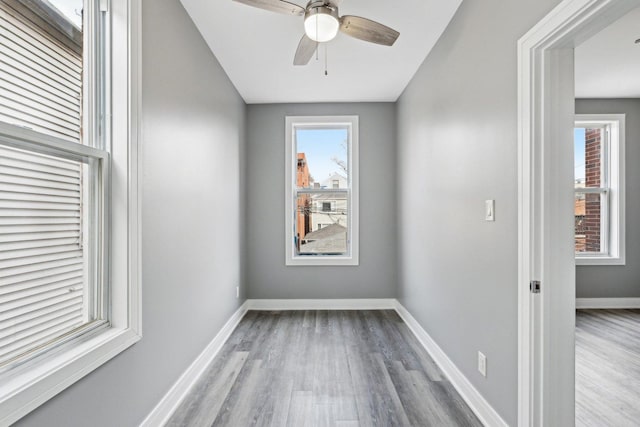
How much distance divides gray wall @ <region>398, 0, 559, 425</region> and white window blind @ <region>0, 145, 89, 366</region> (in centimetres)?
200

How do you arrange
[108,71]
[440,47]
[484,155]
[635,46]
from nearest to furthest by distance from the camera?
[108,71], [484,155], [440,47], [635,46]

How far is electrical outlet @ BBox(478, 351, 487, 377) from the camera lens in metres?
1.87

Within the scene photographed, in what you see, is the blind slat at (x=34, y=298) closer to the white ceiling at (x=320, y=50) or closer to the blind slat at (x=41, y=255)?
the blind slat at (x=41, y=255)

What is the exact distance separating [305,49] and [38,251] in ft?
6.11

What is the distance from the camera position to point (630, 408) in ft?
6.43

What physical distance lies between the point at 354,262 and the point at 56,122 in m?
3.30

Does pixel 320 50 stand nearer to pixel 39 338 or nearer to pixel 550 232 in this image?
pixel 550 232

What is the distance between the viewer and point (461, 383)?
7.07 feet

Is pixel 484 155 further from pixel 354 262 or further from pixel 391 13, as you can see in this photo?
pixel 354 262

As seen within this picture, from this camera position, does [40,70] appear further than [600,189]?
No

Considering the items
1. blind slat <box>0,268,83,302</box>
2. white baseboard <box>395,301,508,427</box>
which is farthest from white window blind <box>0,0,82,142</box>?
white baseboard <box>395,301,508,427</box>

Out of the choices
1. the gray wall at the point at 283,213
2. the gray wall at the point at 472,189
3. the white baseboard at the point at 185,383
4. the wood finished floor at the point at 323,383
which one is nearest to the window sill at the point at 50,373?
the white baseboard at the point at 185,383

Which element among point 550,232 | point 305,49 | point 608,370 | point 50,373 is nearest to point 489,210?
point 550,232

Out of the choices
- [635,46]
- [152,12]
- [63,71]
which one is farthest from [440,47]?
[63,71]
